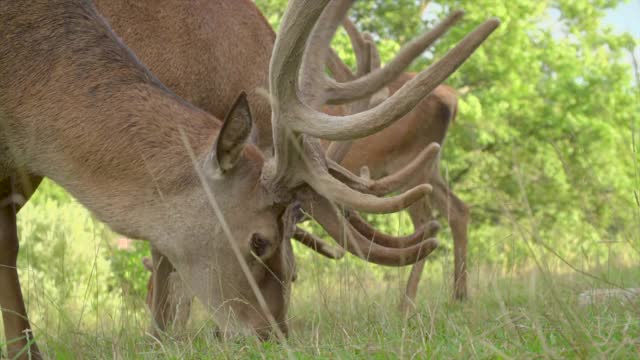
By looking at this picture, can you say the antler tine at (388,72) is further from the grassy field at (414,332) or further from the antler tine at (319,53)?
the grassy field at (414,332)

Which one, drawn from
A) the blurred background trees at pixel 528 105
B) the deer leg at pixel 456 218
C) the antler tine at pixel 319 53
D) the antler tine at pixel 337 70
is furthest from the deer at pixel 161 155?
the blurred background trees at pixel 528 105

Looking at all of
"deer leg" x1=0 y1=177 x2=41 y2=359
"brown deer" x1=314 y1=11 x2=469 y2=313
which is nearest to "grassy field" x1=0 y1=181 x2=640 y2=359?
"deer leg" x1=0 y1=177 x2=41 y2=359

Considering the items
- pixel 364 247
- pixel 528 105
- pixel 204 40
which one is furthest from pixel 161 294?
pixel 528 105

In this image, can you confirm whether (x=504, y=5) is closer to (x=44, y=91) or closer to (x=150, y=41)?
(x=150, y=41)

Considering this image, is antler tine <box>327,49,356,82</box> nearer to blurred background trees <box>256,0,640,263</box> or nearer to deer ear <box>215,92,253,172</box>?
deer ear <box>215,92,253,172</box>

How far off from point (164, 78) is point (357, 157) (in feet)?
11.6

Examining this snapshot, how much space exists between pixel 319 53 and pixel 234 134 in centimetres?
131

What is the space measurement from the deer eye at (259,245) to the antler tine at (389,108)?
0.49 meters

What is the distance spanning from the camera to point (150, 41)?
4496 millimetres

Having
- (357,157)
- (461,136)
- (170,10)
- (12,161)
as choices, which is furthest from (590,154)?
(12,161)

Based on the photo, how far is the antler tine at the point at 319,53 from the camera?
4426mm

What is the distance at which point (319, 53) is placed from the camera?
4465 millimetres

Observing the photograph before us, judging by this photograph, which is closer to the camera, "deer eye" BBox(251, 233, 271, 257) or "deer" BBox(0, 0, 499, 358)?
"deer" BBox(0, 0, 499, 358)

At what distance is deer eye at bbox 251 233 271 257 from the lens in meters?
3.50
